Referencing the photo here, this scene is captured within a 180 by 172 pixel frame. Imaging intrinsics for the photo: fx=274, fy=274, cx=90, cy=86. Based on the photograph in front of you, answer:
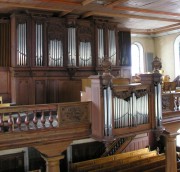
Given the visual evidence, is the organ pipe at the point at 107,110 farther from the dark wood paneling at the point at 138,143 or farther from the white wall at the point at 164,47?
the white wall at the point at 164,47

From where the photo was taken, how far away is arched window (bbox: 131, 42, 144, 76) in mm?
14727

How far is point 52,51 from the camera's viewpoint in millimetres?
9344

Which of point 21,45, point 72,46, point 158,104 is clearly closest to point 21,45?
point 21,45

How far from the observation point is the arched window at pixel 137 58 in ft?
48.3

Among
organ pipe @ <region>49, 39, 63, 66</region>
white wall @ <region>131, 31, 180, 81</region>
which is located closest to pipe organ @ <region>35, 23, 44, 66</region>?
→ organ pipe @ <region>49, 39, 63, 66</region>

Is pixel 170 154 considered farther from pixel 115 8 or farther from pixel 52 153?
pixel 115 8

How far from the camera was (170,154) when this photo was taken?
8438 millimetres

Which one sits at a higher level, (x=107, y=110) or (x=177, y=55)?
(x=177, y=55)

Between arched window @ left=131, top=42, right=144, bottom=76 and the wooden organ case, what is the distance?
439cm

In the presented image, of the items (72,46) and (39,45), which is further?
(72,46)

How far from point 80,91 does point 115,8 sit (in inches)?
118

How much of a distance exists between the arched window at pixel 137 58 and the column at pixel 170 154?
668 cm

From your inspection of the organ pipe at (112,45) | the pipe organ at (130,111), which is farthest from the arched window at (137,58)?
the pipe organ at (130,111)

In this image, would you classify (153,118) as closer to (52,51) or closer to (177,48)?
(52,51)
